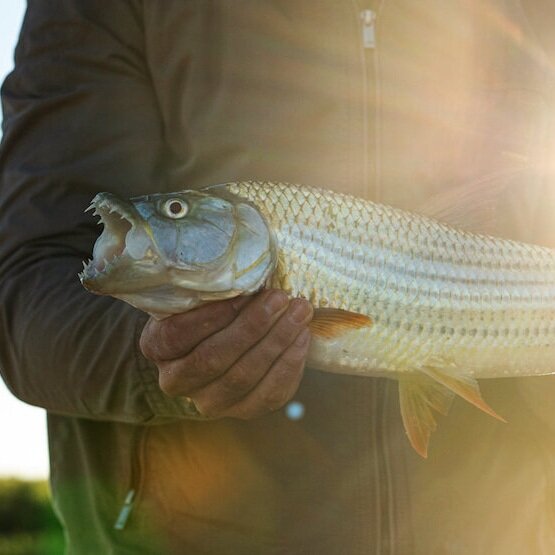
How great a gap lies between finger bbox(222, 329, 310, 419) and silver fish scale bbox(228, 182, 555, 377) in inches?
5.2

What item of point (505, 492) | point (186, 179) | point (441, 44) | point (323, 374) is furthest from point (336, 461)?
point (441, 44)

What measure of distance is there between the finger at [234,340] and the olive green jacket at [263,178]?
0.44 m

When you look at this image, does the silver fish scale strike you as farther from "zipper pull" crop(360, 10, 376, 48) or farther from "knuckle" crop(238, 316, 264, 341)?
"zipper pull" crop(360, 10, 376, 48)

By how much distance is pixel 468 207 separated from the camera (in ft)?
10.4

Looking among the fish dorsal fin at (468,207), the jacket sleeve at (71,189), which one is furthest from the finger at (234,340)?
the fish dorsal fin at (468,207)

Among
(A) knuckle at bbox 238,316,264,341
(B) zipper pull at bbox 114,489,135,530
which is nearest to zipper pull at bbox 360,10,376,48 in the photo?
(A) knuckle at bbox 238,316,264,341

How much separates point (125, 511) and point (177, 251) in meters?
1.17

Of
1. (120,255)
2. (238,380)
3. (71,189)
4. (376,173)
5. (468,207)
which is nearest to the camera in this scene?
(120,255)

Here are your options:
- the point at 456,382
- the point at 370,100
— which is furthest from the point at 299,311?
the point at 370,100

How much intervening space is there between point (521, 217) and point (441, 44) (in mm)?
718

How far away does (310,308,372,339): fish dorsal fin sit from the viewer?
8.97 feet

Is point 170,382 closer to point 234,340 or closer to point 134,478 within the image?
point 234,340

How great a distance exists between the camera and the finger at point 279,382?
2.66m

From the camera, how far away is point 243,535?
10.8ft
